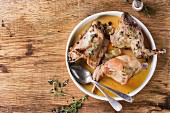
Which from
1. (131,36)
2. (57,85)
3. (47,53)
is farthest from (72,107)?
(131,36)

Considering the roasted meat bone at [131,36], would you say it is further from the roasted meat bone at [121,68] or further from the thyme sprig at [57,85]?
Result: the thyme sprig at [57,85]

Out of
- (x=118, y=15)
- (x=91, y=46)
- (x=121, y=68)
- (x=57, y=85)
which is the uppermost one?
(x=118, y=15)

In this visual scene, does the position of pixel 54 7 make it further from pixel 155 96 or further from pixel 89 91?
pixel 155 96

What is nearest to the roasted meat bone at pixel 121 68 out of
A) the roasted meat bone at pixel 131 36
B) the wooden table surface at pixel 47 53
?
the roasted meat bone at pixel 131 36

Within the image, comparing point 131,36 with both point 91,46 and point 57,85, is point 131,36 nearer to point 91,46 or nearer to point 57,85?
point 91,46

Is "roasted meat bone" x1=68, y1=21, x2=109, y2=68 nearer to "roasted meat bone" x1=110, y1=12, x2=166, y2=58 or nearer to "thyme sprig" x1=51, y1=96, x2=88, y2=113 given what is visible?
"roasted meat bone" x1=110, y1=12, x2=166, y2=58

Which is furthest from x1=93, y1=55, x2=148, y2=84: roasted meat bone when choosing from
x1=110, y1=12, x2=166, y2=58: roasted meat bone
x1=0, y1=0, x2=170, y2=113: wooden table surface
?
x1=0, y1=0, x2=170, y2=113: wooden table surface
